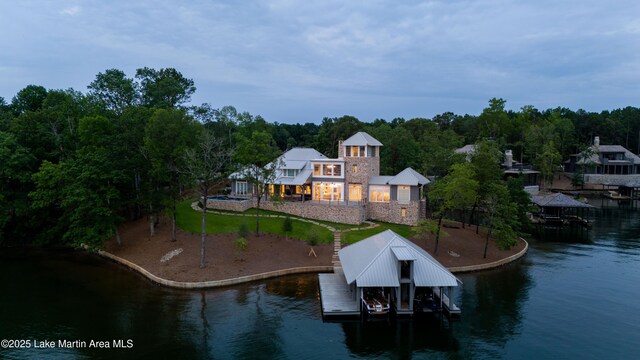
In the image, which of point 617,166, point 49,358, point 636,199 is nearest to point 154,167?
point 49,358

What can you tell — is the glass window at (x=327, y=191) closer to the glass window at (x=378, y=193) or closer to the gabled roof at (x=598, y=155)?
the glass window at (x=378, y=193)

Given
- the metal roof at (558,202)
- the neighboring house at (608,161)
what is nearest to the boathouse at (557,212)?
the metal roof at (558,202)

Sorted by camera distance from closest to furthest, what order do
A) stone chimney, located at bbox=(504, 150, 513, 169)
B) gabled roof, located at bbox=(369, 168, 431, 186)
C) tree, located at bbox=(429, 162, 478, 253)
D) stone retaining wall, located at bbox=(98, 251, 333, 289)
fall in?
stone retaining wall, located at bbox=(98, 251, 333, 289)
tree, located at bbox=(429, 162, 478, 253)
gabled roof, located at bbox=(369, 168, 431, 186)
stone chimney, located at bbox=(504, 150, 513, 169)

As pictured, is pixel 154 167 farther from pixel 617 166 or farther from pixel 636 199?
pixel 617 166

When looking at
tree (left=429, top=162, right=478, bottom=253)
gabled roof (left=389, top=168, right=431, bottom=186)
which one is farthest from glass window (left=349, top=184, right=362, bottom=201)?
tree (left=429, top=162, right=478, bottom=253)

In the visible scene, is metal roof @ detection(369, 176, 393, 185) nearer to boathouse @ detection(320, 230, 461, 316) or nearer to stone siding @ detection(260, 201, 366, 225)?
stone siding @ detection(260, 201, 366, 225)

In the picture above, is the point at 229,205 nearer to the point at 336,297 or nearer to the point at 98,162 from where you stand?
the point at 98,162
